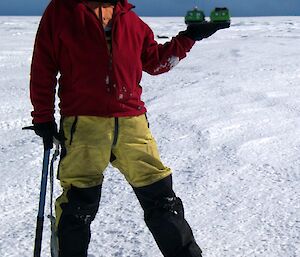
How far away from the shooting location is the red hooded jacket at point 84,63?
79.0 inches

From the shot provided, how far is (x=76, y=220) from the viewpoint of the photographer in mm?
2143

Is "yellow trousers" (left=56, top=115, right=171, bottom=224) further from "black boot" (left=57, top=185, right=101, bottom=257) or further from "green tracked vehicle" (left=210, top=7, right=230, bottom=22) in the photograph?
"green tracked vehicle" (left=210, top=7, right=230, bottom=22)

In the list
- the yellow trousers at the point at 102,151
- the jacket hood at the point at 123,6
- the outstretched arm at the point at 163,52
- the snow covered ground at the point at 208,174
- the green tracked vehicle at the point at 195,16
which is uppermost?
the jacket hood at the point at 123,6

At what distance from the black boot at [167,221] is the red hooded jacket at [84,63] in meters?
0.37

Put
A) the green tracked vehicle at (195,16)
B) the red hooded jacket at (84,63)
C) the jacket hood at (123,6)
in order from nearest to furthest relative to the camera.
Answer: the red hooded jacket at (84,63) → the jacket hood at (123,6) → the green tracked vehicle at (195,16)

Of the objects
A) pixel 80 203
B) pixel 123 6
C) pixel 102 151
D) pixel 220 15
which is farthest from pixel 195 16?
pixel 80 203

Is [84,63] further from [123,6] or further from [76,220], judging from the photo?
[76,220]

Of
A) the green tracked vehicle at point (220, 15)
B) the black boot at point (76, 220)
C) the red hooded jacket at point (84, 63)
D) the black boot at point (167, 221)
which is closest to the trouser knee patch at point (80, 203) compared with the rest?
the black boot at point (76, 220)

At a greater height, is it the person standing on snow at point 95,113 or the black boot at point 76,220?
the person standing on snow at point 95,113

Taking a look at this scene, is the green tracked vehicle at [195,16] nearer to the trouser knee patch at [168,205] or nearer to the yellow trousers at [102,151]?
the yellow trousers at [102,151]

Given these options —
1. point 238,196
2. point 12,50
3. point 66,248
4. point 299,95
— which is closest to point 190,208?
point 238,196

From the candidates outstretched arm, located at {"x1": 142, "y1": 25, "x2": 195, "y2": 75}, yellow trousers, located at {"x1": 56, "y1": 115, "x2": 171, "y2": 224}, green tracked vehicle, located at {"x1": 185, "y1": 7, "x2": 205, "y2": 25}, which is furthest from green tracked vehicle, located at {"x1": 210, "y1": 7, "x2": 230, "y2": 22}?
yellow trousers, located at {"x1": 56, "y1": 115, "x2": 171, "y2": 224}

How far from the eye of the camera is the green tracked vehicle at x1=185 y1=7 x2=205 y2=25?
222 centimetres

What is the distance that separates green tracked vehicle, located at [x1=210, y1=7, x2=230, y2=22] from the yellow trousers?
567mm
